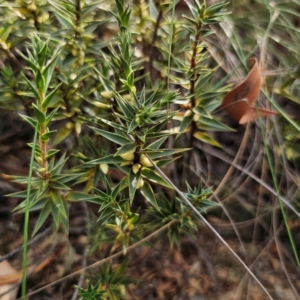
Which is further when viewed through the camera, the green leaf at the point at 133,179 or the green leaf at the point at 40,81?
the green leaf at the point at 133,179

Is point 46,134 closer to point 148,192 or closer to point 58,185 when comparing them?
point 58,185

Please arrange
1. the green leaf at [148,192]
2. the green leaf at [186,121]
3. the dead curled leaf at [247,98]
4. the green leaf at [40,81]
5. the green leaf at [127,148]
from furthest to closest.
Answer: the dead curled leaf at [247,98]
the green leaf at [186,121]
the green leaf at [148,192]
the green leaf at [127,148]
the green leaf at [40,81]

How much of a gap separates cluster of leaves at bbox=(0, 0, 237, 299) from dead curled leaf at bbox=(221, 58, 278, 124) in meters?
0.24

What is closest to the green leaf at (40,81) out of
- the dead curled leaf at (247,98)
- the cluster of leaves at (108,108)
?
the cluster of leaves at (108,108)

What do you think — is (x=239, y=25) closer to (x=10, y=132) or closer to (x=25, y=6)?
(x=25, y=6)

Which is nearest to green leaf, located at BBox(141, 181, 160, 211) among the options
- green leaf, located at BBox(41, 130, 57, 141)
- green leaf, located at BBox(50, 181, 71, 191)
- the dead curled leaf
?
green leaf, located at BBox(50, 181, 71, 191)

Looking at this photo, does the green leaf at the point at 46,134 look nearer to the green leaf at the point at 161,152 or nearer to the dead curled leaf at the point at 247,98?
the green leaf at the point at 161,152

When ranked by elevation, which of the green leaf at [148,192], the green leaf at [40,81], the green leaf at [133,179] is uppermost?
the green leaf at [40,81]

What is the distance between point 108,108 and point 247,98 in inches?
22.7

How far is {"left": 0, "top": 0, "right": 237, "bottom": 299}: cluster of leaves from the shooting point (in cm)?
109

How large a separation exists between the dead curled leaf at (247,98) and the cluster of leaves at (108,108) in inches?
9.6

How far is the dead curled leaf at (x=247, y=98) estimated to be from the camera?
1.57m

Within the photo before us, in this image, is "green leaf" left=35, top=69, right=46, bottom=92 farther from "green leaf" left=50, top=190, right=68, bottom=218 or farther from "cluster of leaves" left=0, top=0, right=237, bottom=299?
"green leaf" left=50, top=190, right=68, bottom=218

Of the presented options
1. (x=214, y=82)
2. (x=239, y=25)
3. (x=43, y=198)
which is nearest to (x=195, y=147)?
(x=214, y=82)
